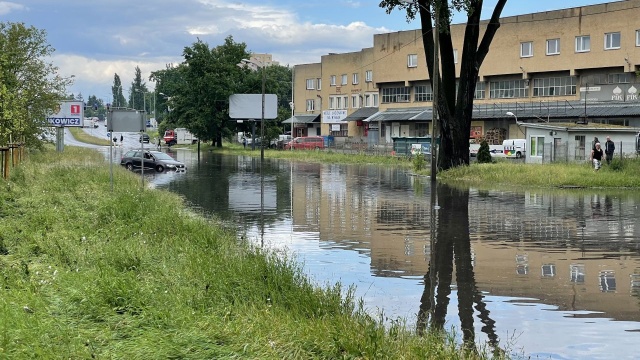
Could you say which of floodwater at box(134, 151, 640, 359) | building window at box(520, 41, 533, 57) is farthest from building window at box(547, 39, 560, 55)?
floodwater at box(134, 151, 640, 359)

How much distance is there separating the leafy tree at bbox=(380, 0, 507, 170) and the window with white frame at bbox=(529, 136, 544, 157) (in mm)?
7815

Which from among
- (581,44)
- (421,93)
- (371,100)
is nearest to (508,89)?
(581,44)

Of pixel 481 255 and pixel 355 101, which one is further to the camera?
pixel 355 101

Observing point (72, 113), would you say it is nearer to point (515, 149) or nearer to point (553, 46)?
point (515, 149)

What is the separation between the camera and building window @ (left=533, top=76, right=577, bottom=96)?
7081 cm

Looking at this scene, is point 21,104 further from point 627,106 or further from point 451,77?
point 627,106

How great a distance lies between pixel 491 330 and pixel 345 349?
302 centimetres

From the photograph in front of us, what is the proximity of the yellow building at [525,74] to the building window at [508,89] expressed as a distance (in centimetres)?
9

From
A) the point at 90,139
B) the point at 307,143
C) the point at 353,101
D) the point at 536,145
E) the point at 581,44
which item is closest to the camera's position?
the point at 536,145

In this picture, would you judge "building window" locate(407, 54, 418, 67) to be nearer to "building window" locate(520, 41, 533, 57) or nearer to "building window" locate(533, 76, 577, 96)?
"building window" locate(520, 41, 533, 57)

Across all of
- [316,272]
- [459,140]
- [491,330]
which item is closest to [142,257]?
[316,272]

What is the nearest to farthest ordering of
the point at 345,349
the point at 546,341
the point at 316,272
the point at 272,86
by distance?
the point at 345,349
the point at 546,341
the point at 316,272
the point at 272,86

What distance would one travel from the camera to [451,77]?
3972 cm

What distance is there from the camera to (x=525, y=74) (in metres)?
73.9
